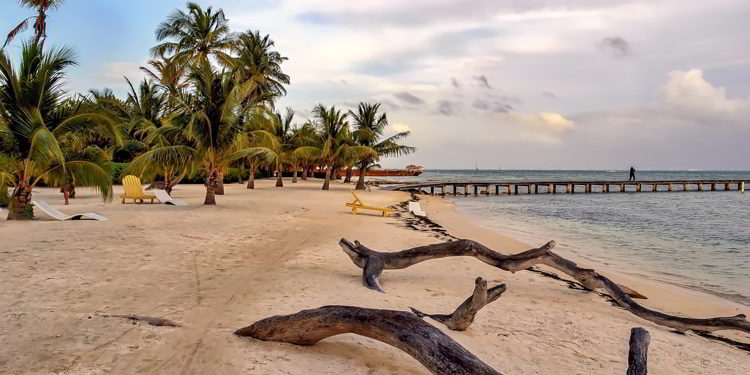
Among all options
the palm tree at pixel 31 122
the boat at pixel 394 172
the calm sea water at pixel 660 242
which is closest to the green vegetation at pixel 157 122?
the palm tree at pixel 31 122

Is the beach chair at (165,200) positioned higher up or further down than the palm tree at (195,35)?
further down

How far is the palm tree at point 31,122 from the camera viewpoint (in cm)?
1022

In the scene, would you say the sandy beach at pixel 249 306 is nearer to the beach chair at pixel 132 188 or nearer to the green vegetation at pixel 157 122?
the green vegetation at pixel 157 122

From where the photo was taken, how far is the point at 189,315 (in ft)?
14.8

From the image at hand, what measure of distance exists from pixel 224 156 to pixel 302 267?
1061 cm

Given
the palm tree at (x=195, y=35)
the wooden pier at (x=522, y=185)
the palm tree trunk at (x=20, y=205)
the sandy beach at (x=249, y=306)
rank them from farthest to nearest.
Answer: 1. the wooden pier at (x=522, y=185)
2. the palm tree at (x=195, y=35)
3. the palm tree trunk at (x=20, y=205)
4. the sandy beach at (x=249, y=306)

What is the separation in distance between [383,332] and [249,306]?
7.09ft

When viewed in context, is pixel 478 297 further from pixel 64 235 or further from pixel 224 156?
pixel 224 156

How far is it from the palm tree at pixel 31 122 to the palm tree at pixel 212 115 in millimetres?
4234

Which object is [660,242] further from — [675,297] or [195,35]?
[195,35]

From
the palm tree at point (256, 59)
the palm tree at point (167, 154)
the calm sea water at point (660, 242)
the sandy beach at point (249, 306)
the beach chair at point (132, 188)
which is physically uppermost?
the palm tree at point (256, 59)

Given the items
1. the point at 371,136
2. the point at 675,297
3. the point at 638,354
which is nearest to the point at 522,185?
the point at 371,136

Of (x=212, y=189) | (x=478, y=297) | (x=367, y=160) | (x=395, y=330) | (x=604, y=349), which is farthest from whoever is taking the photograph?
(x=367, y=160)

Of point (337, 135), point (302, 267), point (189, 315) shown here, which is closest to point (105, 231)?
point (302, 267)
